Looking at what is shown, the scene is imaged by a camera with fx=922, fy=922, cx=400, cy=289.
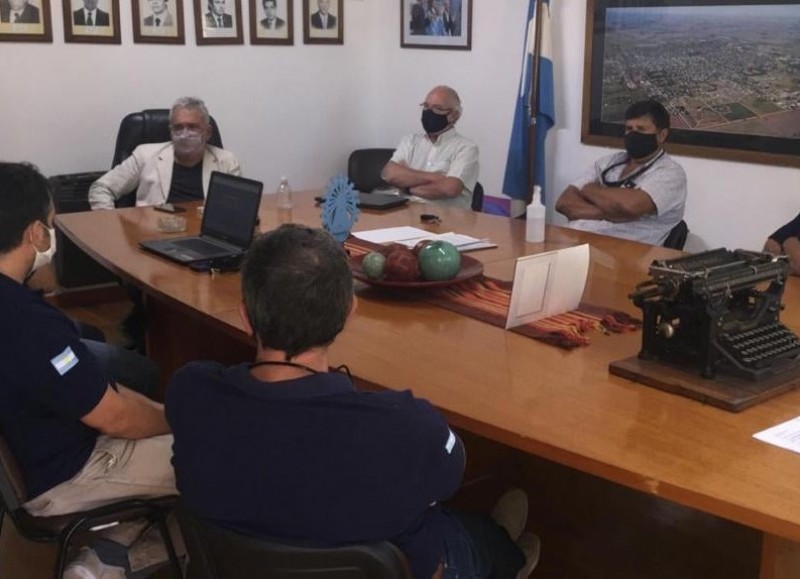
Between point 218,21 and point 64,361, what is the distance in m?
3.90

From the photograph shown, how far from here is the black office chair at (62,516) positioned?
69.9 inches

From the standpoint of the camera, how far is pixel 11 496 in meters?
1.77

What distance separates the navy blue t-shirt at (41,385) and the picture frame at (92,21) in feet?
10.8

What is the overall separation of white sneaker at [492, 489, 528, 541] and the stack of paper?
1125 millimetres

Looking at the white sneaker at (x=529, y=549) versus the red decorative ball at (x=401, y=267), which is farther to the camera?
the red decorative ball at (x=401, y=267)

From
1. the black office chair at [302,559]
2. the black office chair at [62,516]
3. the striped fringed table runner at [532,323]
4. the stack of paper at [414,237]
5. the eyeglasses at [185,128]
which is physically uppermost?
the eyeglasses at [185,128]

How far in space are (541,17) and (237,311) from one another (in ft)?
9.74

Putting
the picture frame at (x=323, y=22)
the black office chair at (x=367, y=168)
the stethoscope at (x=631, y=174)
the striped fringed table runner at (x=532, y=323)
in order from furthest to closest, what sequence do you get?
the picture frame at (x=323, y=22) → the black office chair at (x=367, y=168) → the stethoscope at (x=631, y=174) → the striped fringed table runner at (x=532, y=323)

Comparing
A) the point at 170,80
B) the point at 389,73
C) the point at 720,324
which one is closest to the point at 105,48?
the point at 170,80

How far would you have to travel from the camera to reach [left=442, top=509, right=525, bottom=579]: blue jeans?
5.31ft

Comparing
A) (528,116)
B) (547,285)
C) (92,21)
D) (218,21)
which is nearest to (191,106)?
(92,21)

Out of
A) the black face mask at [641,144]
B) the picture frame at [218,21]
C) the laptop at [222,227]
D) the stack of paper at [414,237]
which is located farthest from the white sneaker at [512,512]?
the picture frame at [218,21]

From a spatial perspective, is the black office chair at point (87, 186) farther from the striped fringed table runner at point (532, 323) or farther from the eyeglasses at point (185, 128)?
the striped fringed table runner at point (532, 323)

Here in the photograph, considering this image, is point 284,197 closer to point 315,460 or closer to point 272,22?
point 272,22
